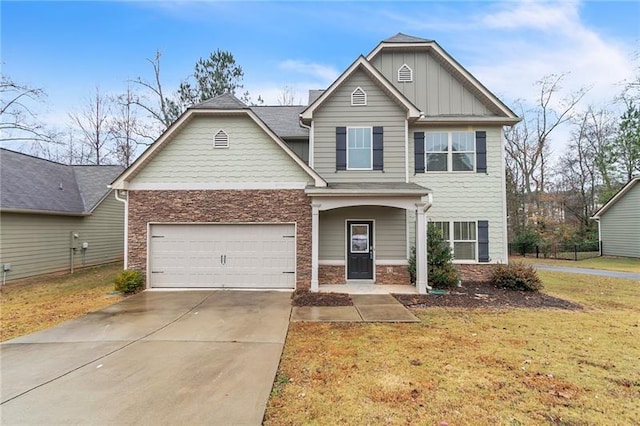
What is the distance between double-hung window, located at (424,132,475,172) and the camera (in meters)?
11.5

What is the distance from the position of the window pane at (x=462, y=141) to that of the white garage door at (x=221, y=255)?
22.1ft

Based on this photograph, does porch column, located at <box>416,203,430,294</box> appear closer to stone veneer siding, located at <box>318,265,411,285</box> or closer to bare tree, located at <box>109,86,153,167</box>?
stone veneer siding, located at <box>318,265,411,285</box>

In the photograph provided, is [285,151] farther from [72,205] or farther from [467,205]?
[72,205]

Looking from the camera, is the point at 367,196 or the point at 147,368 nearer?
the point at 147,368

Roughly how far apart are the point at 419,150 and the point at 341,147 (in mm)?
2946

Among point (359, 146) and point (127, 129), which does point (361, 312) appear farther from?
point (127, 129)

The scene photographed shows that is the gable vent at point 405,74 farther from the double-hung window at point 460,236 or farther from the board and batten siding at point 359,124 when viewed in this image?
the double-hung window at point 460,236

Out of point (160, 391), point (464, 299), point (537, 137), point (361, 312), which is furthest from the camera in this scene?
point (537, 137)

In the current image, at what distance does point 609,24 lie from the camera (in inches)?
520

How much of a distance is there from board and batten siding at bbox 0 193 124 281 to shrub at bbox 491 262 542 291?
57.9 feet

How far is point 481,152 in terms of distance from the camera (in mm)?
11406

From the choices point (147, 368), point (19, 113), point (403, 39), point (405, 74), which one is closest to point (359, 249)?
point (405, 74)

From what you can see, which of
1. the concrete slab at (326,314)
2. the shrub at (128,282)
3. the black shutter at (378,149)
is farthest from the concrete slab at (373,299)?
the shrub at (128,282)

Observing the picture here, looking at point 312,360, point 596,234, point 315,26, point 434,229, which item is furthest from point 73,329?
point 596,234
